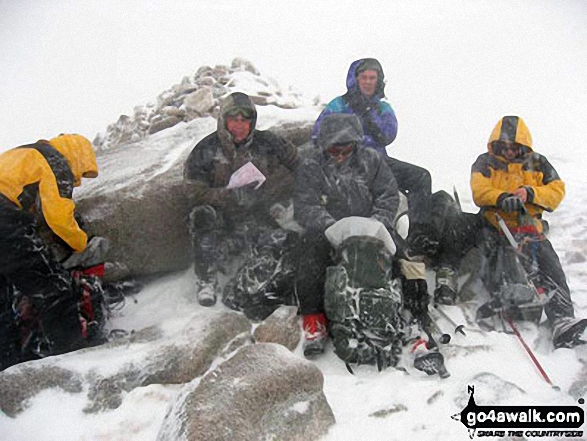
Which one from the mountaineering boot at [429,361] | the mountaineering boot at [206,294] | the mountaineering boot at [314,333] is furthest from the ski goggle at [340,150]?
the mountaineering boot at [429,361]

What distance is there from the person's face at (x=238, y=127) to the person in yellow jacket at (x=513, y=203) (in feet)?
8.05

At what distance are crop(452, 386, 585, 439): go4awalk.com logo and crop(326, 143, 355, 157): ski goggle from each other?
2512 mm

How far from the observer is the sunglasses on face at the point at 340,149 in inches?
193

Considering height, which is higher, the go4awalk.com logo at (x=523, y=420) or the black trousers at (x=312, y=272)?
the black trousers at (x=312, y=272)

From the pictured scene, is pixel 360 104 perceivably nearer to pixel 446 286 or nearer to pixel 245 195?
pixel 245 195

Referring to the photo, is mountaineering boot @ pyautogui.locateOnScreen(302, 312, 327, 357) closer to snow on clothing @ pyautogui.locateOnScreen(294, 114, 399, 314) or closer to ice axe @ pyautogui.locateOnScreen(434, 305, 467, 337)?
snow on clothing @ pyautogui.locateOnScreen(294, 114, 399, 314)

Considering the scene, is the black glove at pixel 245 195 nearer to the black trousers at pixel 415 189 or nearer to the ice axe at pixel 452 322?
the black trousers at pixel 415 189

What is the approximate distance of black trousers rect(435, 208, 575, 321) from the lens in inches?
181

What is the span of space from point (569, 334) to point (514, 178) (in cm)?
187

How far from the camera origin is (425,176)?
5.70m

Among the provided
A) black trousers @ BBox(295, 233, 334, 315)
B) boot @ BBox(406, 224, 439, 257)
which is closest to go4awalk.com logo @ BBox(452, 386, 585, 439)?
black trousers @ BBox(295, 233, 334, 315)

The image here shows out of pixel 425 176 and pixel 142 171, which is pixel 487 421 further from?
pixel 142 171

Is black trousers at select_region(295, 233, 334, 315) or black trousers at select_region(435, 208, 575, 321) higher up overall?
black trousers at select_region(295, 233, 334, 315)

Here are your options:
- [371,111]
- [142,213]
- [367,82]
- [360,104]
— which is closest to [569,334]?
[371,111]
